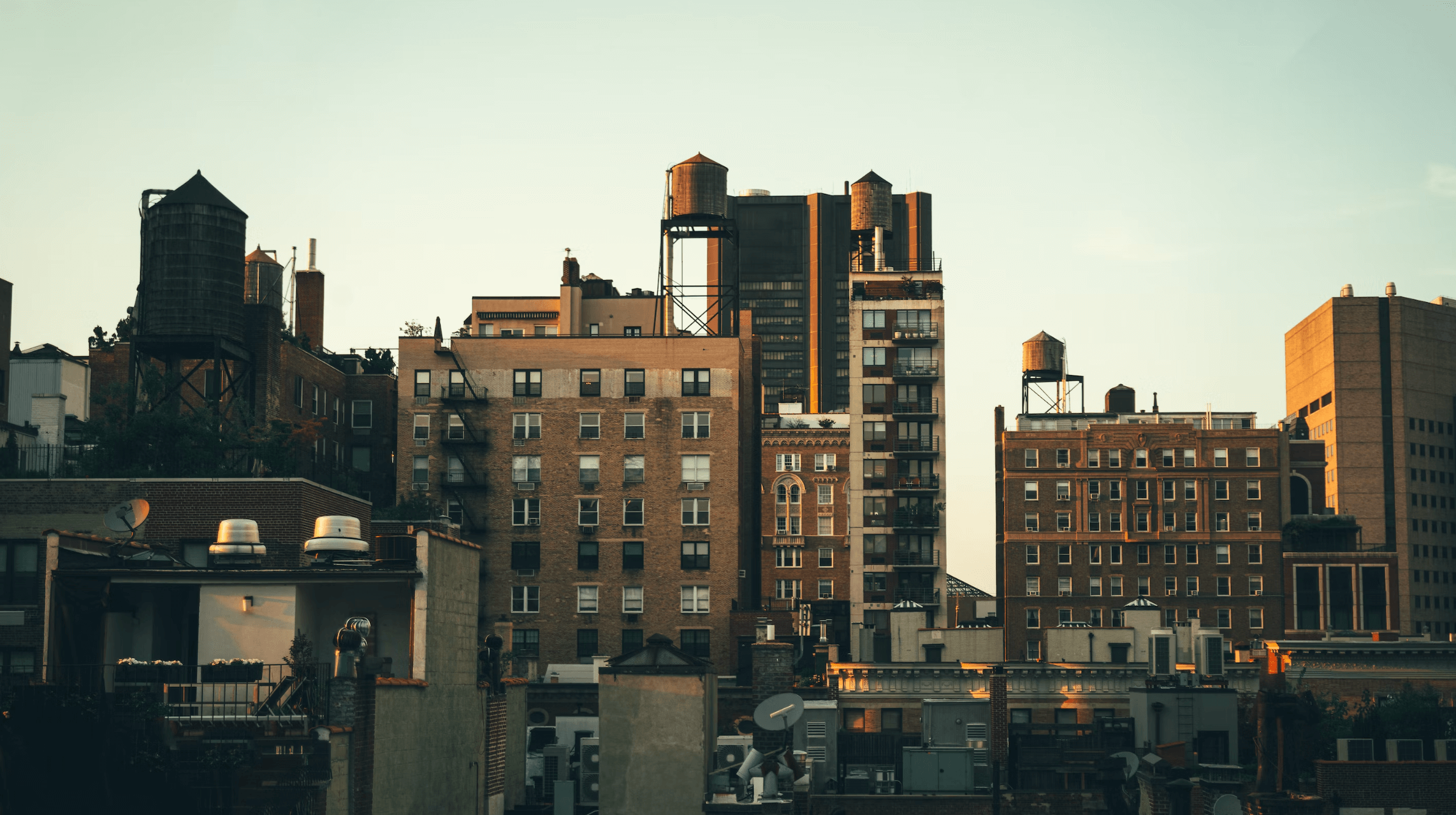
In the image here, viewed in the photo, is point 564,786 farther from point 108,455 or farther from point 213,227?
point 213,227

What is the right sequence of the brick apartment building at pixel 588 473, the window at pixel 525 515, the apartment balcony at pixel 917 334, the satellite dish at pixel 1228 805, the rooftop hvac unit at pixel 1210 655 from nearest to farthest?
the satellite dish at pixel 1228 805
the rooftop hvac unit at pixel 1210 655
the brick apartment building at pixel 588 473
the window at pixel 525 515
the apartment balcony at pixel 917 334

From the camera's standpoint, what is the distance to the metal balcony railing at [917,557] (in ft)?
388

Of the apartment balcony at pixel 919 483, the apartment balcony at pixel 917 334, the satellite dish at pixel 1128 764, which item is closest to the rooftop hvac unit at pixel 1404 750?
the satellite dish at pixel 1128 764

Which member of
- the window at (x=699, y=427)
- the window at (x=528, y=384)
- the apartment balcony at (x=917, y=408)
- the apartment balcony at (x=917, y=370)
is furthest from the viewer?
the apartment balcony at (x=917, y=408)

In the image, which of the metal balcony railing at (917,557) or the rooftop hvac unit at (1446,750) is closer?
the rooftop hvac unit at (1446,750)

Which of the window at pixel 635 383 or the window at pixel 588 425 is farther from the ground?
the window at pixel 635 383

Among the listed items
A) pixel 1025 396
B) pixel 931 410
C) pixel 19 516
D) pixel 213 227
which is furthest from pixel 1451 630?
pixel 19 516

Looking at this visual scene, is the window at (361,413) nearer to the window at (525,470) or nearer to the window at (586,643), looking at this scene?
the window at (525,470)

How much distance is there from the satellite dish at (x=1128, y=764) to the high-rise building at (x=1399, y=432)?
468 ft

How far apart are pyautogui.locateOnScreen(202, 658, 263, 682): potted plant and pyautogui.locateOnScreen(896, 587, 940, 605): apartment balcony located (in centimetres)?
8418

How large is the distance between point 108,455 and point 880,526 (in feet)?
211

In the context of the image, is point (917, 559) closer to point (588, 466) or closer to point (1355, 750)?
point (588, 466)

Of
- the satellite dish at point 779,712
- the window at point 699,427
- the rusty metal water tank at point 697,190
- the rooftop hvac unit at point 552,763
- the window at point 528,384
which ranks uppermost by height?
the rusty metal water tank at point 697,190

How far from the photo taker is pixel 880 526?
391ft
